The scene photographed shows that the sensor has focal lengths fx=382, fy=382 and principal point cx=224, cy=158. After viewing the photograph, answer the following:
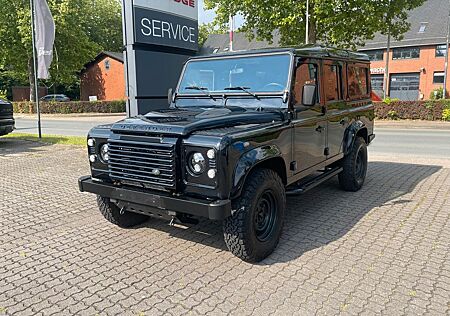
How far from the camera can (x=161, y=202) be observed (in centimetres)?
354

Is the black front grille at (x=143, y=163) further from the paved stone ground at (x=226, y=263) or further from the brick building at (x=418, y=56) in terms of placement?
the brick building at (x=418, y=56)

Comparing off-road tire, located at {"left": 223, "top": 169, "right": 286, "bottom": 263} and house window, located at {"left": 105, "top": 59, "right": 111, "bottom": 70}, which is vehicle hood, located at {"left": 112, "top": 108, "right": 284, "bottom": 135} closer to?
off-road tire, located at {"left": 223, "top": 169, "right": 286, "bottom": 263}

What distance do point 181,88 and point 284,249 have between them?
8.40 ft

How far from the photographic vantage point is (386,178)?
739 cm

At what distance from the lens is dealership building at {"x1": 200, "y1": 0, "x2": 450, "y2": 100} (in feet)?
120

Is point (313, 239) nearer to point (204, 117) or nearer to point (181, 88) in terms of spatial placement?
point (204, 117)

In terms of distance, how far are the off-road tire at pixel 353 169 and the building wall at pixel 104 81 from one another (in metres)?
34.9

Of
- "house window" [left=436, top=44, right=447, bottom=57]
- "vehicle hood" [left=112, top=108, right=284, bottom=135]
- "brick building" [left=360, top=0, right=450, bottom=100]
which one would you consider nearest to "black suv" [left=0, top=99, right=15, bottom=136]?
"vehicle hood" [left=112, top=108, right=284, bottom=135]

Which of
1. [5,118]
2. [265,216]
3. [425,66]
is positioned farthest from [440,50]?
[265,216]

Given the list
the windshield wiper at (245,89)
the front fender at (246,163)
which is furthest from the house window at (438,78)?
the front fender at (246,163)

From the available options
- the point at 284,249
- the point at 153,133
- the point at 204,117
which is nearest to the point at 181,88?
the point at 204,117

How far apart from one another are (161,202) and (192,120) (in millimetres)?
867

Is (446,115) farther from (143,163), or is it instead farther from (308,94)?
(143,163)

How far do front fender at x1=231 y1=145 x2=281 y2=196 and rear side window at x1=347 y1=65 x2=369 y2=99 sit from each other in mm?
3040
